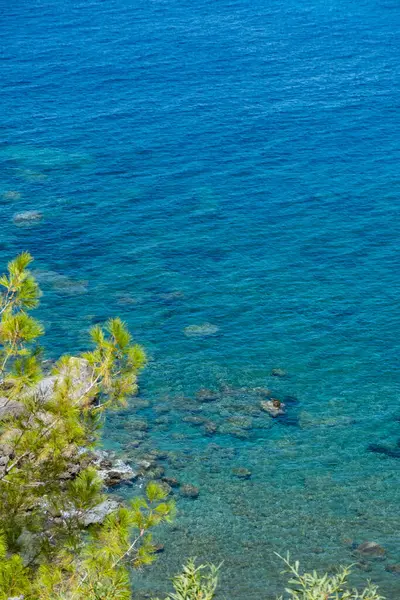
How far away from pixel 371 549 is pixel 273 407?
860 centimetres

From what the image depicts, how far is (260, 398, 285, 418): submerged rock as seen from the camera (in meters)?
36.1

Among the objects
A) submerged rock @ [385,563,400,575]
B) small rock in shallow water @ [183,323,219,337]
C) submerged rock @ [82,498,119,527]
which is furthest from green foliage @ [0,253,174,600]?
small rock in shallow water @ [183,323,219,337]

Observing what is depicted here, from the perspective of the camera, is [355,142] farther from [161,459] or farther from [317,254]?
[161,459]

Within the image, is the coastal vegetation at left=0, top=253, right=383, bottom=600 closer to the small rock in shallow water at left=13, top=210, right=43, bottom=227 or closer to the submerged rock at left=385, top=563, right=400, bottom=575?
the submerged rock at left=385, top=563, right=400, bottom=575

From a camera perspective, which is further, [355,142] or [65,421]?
[355,142]

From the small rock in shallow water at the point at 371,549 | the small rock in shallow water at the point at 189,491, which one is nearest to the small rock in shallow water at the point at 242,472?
the small rock in shallow water at the point at 189,491

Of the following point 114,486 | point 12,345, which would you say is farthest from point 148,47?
point 12,345

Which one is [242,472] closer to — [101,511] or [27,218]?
[101,511]

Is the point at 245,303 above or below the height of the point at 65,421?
below

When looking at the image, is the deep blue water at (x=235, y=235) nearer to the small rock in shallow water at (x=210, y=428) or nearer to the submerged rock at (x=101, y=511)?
the small rock in shallow water at (x=210, y=428)

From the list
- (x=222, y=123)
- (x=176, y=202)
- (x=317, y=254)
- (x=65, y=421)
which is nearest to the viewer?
(x=65, y=421)

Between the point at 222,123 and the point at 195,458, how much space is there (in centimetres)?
3657

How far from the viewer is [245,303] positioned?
4478 cm

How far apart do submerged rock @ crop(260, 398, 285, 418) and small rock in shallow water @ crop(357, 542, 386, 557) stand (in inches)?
311
